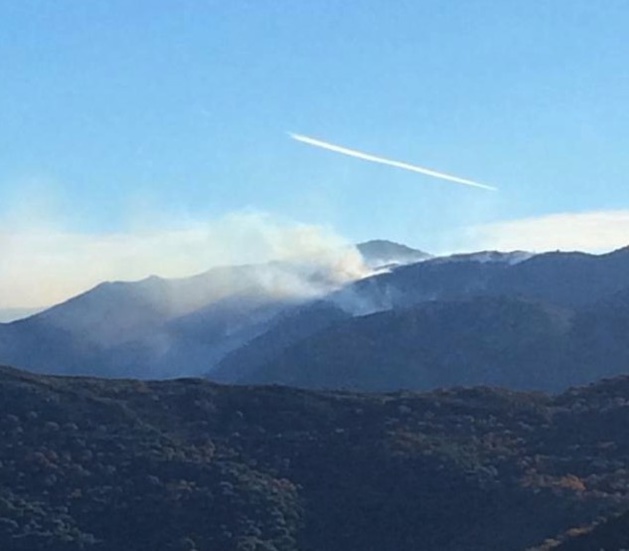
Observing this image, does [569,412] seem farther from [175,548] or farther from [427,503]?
[175,548]

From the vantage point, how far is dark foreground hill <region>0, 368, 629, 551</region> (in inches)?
2387

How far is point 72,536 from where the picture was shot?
6122 cm

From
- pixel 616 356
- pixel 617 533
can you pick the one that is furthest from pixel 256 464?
pixel 616 356

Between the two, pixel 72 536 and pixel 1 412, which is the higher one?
pixel 1 412

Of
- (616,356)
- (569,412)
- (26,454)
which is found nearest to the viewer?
(26,454)

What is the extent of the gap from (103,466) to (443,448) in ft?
47.5

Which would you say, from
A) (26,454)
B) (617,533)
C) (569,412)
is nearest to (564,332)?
(569,412)

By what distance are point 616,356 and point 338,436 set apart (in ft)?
366

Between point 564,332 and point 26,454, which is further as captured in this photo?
point 564,332

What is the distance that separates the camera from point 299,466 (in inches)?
2741

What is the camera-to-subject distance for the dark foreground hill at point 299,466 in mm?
60625

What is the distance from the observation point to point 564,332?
196 m

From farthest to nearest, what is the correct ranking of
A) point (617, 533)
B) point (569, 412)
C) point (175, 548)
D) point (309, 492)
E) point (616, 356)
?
point (616, 356) < point (569, 412) < point (309, 492) < point (175, 548) < point (617, 533)

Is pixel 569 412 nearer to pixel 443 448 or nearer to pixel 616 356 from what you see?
pixel 443 448
